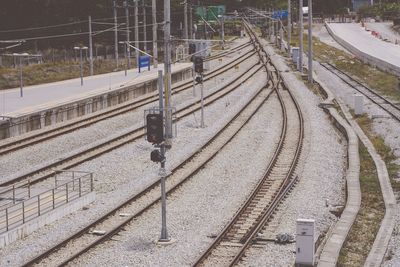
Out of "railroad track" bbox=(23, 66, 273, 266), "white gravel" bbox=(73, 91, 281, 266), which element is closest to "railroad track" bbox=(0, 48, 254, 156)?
"railroad track" bbox=(23, 66, 273, 266)

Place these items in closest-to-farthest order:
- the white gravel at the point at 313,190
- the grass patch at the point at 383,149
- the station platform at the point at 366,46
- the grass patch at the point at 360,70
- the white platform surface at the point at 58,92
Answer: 1. the white gravel at the point at 313,190
2. the grass patch at the point at 383,149
3. the white platform surface at the point at 58,92
4. the grass patch at the point at 360,70
5. the station platform at the point at 366,46

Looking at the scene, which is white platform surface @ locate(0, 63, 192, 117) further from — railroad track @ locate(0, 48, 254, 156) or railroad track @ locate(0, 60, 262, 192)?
railroad track @ locate(0, 60, 262, 192)

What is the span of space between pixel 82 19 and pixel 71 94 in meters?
32.9

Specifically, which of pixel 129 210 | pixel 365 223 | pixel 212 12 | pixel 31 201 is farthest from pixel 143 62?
pixel 365 223

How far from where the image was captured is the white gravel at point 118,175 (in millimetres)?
14906

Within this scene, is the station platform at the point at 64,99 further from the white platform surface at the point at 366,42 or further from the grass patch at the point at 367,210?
the white platform surface at the point at 366,42

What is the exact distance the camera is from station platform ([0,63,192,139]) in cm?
2833

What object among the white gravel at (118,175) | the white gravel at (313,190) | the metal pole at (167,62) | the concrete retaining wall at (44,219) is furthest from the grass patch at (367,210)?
the concrete retaining wall at (44,219)

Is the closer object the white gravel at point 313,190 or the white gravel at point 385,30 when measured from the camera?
the white gravel at point 313,190

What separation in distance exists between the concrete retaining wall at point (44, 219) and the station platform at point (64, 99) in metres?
10.2

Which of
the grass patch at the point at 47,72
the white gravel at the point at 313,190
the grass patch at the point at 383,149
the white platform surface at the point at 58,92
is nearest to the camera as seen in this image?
the white gravel at the point at 313,190

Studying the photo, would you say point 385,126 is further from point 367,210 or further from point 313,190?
point 367,210

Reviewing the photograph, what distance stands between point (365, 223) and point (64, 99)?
2025 centimetres

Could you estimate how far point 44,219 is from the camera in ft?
53.4
